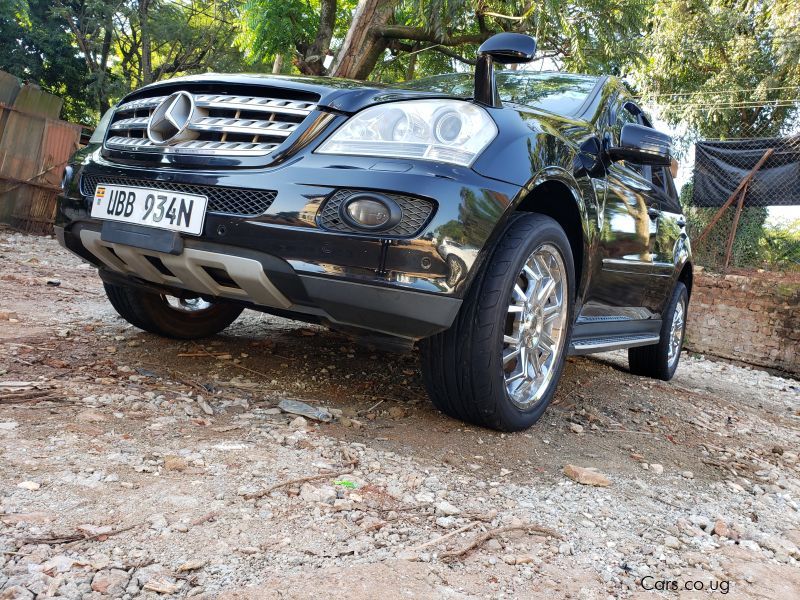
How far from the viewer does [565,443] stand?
8.71ft

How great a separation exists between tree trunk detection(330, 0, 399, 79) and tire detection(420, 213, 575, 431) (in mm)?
8058

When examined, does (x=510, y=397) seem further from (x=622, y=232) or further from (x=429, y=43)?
(x=429, y=43)

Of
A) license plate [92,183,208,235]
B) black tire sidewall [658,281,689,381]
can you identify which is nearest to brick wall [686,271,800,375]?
black tire sidewall [658,281,689,381]

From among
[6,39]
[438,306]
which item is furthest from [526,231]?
[6,39]

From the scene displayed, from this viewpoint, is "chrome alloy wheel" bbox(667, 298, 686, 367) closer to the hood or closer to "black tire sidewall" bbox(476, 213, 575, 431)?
"black tire sidewall" bbox(476, 213, 575, 431)

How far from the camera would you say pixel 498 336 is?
7.49 feet

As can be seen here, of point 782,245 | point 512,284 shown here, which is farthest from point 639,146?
point 782,245

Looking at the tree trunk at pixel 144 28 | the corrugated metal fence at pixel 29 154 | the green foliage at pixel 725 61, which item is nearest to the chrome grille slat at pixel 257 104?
the corrugated metal fence at pixel 29 154

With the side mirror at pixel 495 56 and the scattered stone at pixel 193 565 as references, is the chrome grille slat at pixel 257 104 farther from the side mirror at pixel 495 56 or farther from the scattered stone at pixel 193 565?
the scattered stone at pixel 193 565

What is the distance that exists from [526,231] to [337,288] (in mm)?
712

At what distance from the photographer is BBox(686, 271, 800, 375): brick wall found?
822 centimetres

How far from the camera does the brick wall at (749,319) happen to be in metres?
8.22

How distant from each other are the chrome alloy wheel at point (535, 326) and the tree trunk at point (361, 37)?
26.2 ft

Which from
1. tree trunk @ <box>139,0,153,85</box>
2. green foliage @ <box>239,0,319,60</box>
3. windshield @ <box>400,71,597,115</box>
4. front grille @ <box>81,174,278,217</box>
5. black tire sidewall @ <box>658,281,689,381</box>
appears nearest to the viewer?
front grille @ <box>81,174,278,217</box>
